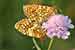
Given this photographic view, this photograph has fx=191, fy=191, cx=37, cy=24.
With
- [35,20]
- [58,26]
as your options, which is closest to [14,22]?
[35,20]

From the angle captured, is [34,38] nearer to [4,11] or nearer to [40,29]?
[40,29]

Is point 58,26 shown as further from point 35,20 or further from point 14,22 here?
point 14,22

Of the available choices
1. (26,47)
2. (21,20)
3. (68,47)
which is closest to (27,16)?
(21,20)

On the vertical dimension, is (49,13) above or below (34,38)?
above
